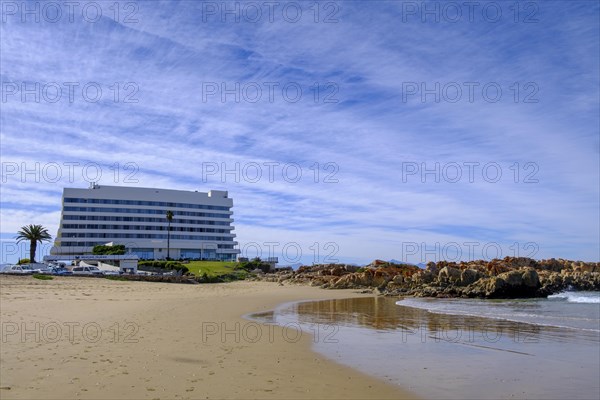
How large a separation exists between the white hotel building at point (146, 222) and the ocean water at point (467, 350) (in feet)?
311

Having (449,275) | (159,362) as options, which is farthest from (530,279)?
(159,362)

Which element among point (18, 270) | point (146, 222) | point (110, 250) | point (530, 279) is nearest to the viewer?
point (530, 279)

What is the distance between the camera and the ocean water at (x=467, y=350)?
10445 millimetres

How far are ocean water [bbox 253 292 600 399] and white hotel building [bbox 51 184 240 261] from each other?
9478cm

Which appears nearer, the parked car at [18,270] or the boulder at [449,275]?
the boulder at [449,275]

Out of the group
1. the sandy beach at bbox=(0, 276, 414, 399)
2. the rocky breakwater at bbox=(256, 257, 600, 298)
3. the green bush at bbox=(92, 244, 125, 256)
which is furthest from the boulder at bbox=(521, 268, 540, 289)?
the green bush at bbox=(92, 244, 125, 256)

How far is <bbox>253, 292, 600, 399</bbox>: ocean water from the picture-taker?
10445 mm

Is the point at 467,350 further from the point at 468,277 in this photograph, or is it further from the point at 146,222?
the point at 146,222

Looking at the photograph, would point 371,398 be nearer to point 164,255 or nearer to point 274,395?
point 274,395

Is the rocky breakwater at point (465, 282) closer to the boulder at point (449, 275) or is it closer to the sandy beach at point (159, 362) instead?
the boulder at point (449, 275)

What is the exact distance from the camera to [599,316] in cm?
2641

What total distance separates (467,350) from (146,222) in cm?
10997

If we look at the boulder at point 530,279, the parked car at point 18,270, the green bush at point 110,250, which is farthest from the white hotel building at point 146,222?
the boulder at point 530,279

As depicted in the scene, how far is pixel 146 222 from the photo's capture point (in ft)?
383
